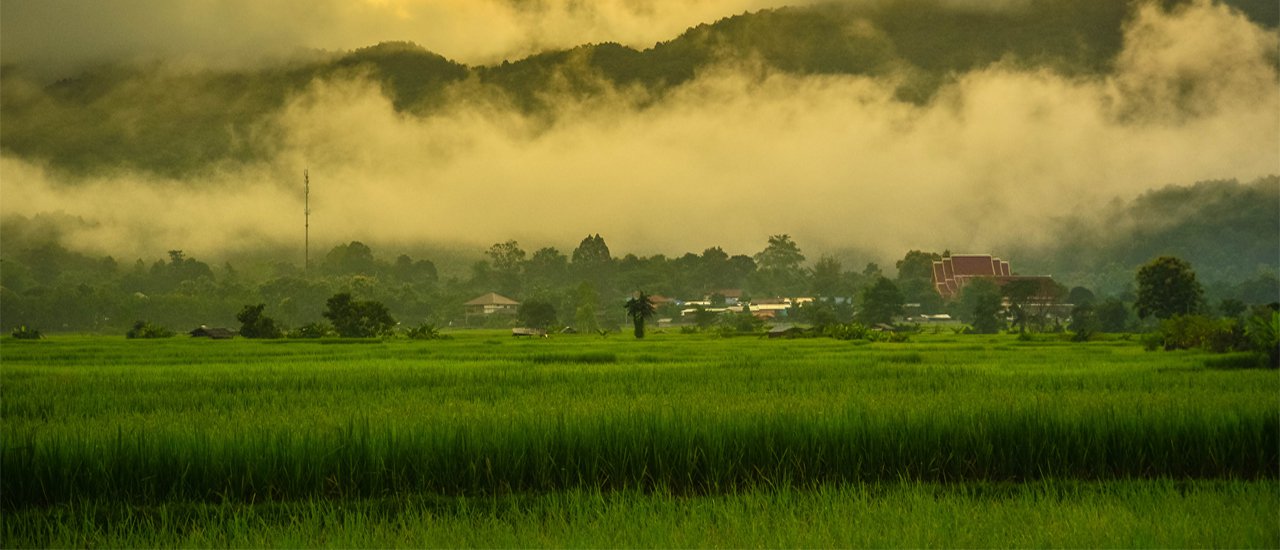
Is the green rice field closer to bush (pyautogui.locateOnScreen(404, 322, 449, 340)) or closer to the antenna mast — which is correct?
bush (pyautogui.locateOnScreen(404, 322, 449, 340))

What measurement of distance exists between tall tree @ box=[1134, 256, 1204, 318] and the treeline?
3241 mm

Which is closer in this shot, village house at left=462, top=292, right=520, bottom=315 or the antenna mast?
village house at left=462, top=292, right=520, bottom=315

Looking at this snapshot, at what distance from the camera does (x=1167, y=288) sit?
36375 mm

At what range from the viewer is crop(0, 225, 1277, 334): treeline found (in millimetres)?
54062

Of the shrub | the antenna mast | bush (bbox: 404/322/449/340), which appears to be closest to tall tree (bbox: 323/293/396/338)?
bush (bbox: 404/322/449/340)

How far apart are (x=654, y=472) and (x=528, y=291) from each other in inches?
3573

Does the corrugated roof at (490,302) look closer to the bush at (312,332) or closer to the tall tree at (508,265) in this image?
the tall tree at (508,265)

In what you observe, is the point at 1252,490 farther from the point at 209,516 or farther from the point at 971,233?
the point at 971,233

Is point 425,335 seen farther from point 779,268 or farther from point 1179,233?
point 1179,233

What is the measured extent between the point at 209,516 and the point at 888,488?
14.1ft

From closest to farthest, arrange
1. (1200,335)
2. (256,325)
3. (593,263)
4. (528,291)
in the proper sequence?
(1200,335), (256,325), (528,291), (593,263)

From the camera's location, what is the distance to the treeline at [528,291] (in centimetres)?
5406

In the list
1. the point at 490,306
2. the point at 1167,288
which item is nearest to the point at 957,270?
the point at 490,306

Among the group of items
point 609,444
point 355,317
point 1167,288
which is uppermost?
point 355,317
